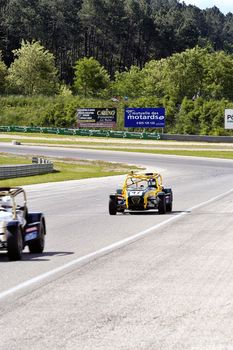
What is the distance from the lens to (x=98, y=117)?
334 feet

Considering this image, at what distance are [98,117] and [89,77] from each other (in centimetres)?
4964

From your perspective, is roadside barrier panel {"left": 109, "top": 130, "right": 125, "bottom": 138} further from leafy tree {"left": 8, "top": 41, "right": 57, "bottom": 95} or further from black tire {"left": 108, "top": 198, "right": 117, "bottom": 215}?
black tire {"left": 108, "top": 198, "right": 117, "bottom": 215}

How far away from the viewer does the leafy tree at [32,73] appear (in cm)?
14088

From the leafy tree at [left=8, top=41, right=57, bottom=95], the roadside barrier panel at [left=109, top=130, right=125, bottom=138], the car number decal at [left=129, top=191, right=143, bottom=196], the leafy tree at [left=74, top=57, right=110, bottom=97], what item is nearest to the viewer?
the car number decal at [left=129, top=191, right=143, bottom=196]

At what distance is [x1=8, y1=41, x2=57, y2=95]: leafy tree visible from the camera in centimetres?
14088

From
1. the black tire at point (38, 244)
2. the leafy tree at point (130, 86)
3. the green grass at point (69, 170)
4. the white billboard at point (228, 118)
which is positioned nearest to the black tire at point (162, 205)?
the black tire at point (38, 244)

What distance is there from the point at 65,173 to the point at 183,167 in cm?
1039

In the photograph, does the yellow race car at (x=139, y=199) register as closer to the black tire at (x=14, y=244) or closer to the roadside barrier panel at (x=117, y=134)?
the black tire at (x=14, y=244)

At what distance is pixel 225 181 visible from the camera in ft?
143

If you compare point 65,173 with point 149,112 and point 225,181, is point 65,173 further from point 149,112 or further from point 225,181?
point 149,112

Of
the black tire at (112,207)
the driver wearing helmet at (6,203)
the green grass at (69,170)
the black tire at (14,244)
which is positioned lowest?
the green grass at (69,170)

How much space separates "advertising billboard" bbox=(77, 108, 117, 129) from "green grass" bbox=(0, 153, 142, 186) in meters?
32.1

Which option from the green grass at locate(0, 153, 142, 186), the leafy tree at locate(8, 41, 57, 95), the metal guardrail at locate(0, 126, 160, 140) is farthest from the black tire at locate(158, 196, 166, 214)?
the leafy tree at locate(8, 41, 57, 95)

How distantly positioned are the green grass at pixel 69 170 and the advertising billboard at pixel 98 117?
32.1 m
